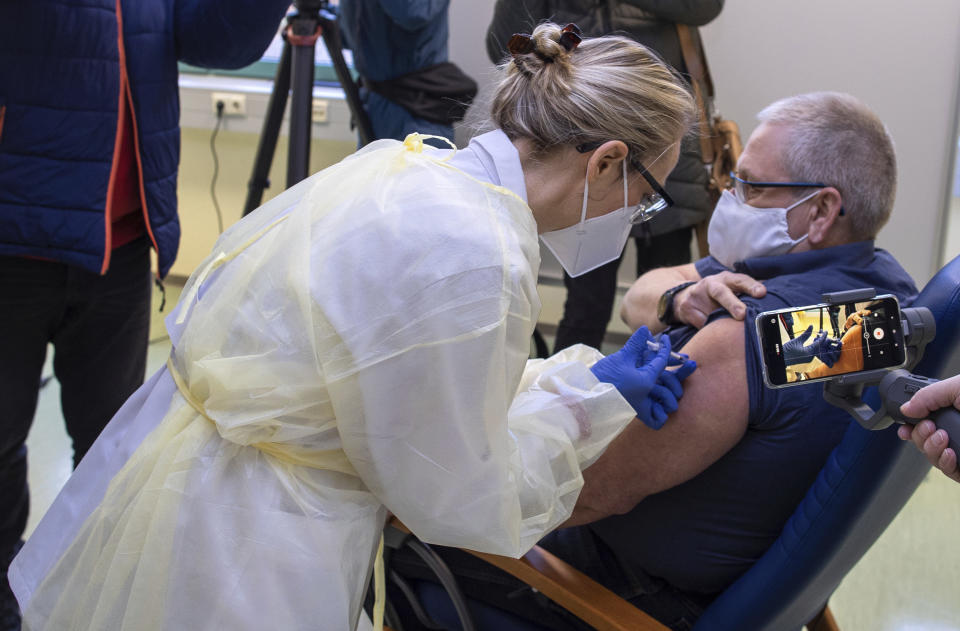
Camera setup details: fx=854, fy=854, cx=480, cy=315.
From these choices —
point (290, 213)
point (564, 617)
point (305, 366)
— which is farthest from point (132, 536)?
point (564, 617)

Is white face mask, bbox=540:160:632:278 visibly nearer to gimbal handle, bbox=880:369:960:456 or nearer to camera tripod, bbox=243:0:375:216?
gimbal handle, bbox=880:369:960:456

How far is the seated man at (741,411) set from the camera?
115 centimetres

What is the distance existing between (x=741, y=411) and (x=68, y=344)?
1191 mm

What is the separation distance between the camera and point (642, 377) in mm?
1124

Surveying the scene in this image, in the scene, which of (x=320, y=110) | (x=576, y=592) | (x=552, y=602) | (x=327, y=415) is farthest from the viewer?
(x=320, y=110)

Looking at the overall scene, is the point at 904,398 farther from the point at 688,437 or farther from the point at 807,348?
the point at 688,437

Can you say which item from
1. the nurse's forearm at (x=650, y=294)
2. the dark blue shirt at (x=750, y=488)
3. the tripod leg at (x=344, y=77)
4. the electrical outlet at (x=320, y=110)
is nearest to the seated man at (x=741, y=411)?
the dark blue shirt at (x=750, y=488)

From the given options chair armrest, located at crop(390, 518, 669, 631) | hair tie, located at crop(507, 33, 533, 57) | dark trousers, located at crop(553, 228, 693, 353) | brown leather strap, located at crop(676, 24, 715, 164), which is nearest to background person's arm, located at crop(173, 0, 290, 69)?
hair tie, located at crop(507, 33, 533, 57)

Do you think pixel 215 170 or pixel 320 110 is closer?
pixel 320 110

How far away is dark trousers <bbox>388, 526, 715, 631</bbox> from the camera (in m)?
1.25

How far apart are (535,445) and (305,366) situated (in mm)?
316

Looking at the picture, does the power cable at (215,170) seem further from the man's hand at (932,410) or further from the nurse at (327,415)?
the man's hand at (932,410)

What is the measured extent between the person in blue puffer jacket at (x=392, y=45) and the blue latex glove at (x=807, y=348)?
169 cm

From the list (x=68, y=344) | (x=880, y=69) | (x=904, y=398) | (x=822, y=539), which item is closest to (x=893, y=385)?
(x=904, y=398)
